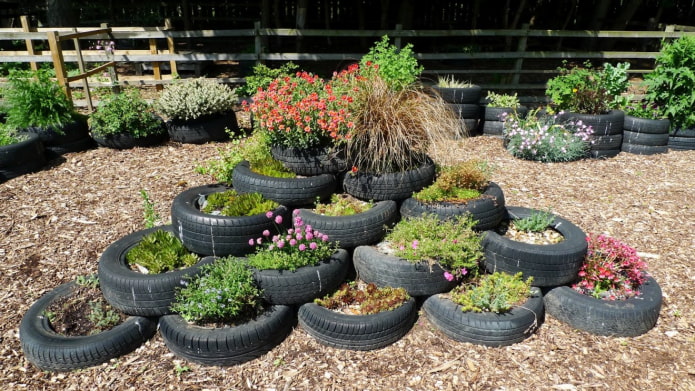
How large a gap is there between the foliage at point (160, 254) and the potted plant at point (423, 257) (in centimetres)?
151

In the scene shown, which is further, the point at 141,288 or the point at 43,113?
the point at 43,113

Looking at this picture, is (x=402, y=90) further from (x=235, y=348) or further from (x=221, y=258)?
(x=235, y=348)

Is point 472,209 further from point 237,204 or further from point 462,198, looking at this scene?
point 237,204

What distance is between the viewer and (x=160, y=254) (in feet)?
13.5

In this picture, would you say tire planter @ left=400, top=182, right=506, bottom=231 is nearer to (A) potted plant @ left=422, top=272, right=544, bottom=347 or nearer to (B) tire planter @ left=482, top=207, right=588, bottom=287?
(B) tire planter @ left=482, top=207, right=588, bottom=287

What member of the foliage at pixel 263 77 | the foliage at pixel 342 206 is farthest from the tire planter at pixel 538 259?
the foliage at pixel 263 77

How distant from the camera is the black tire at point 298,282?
3.88 metres

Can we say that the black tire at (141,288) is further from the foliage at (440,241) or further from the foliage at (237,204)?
the foliage at (440,241)

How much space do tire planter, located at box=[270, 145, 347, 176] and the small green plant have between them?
186 cm

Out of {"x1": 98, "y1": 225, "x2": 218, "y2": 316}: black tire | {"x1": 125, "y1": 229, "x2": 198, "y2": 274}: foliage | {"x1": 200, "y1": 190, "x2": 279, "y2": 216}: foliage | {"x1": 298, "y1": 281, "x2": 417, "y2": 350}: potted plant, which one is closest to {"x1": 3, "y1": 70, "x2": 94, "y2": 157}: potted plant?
{"x1": 125, "y1": 229, "x2": 198, "y2": 274}: foliage

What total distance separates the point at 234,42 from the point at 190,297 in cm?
1488

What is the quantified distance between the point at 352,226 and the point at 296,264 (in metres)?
0.59

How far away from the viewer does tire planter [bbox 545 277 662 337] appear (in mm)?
3939

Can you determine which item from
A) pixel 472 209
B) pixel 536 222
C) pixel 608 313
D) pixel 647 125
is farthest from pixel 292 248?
pixel 647 125
